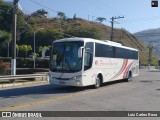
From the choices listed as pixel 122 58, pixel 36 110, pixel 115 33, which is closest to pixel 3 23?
pixel 115 33

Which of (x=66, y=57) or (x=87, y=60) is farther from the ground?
(x=66, y=57)

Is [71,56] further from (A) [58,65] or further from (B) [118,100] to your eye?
(B) [118,100]

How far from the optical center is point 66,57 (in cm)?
1891

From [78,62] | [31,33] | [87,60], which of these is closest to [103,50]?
[87,60]

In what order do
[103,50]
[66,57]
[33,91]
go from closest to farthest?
[33,91] < [66,57] < [103,50]

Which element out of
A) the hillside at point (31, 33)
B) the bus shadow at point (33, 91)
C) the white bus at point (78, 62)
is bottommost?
the bus shadow at point (33, 91)

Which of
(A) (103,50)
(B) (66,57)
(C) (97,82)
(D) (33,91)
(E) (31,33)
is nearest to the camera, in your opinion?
(D) (33,91)

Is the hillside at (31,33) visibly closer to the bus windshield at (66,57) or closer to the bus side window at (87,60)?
the bus windshield at (66,57)

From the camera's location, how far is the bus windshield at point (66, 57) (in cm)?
1869

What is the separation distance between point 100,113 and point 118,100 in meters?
3.76

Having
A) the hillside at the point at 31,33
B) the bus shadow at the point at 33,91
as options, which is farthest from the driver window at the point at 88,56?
the hillside at the point at 31,33

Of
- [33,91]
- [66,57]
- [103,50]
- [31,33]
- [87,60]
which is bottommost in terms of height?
[33,91]

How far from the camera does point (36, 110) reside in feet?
38.9

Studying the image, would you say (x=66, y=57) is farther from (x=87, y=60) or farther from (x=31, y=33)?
(x=31, y=33)
